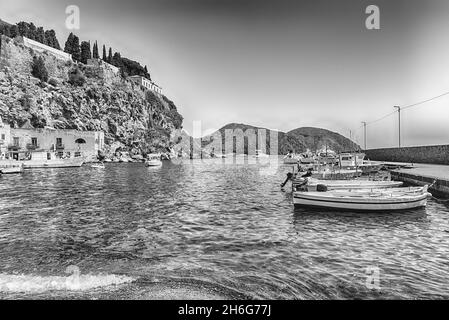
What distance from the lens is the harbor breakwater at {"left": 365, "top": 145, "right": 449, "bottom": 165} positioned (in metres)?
50.4

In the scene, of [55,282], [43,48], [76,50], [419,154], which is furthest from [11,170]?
[76,50]

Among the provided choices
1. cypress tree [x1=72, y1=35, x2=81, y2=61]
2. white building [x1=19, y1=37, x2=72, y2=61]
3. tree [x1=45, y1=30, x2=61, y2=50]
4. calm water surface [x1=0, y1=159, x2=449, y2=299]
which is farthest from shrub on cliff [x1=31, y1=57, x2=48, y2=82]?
calm water surface [x1=0, y1=159, x2=449, y2=299]

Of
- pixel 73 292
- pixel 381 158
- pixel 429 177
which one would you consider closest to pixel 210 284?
pixel 73 292

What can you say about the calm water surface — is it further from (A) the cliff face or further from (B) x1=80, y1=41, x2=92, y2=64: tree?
(B) x1=80, y1=41, x2=92, y2=64: tree

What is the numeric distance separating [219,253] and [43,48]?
14785cm

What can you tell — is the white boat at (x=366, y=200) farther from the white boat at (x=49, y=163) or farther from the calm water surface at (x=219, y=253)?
the white boat at (x=49, y=163)

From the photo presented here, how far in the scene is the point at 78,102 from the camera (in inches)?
4892

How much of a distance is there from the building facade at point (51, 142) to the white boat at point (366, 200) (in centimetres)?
9777

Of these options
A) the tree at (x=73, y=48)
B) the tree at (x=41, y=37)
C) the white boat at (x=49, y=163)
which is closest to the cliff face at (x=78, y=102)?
the tree at (x=73, y=48)

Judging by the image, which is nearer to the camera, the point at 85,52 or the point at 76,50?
the point at 76,50

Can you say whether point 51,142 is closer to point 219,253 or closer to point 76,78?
point 76,78
